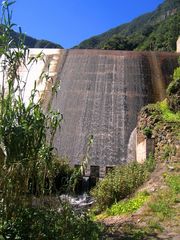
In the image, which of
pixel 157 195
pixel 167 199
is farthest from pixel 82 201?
pixel 167 199

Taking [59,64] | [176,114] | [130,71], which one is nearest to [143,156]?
[176,114]

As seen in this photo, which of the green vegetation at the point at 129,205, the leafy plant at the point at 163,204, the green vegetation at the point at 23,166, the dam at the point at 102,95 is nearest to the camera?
the green vegetation at the point at 23,166

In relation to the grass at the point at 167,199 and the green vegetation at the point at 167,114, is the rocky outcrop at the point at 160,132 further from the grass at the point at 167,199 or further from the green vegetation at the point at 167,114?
the grass at the point at 167,199

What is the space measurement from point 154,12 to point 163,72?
136 m

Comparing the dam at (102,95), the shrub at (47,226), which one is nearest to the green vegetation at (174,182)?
the shrub at (47,226)

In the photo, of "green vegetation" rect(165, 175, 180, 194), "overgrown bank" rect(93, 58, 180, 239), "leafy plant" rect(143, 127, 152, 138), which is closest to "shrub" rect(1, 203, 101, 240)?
"overgrown bank" rect(93, 58, 180, 239)

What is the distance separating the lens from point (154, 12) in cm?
15188

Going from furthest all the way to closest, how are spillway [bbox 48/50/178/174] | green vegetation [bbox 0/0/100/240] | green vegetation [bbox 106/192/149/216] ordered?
spillway [bbox 48/50/178/174] < green vegetation [bbox 106/192/149/216] < green vegetation [bbox 0/0/100/240]

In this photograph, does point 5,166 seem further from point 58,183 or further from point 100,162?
point 100,162

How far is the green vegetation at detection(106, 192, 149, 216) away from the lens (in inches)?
340

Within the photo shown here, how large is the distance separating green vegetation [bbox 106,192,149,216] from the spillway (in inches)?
226

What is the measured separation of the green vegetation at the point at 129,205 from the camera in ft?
28.3

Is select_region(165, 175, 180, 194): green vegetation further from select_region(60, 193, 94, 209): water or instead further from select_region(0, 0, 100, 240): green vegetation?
select_region(0, 0, 100, 240): green vegetation

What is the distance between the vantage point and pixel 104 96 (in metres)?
19.0
